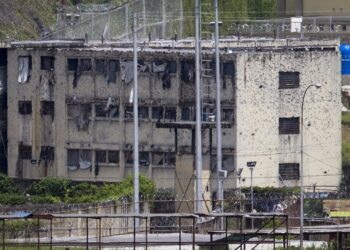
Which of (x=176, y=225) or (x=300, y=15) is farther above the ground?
(x=300, y=15)

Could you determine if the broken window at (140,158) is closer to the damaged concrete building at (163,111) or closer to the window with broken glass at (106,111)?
the damaged concrete building at (163,111)

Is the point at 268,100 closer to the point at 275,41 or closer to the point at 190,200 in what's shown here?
the point at 275,41

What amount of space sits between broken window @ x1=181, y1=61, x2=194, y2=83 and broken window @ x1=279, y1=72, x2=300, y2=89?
2518 mm

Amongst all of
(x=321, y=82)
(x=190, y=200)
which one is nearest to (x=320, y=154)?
(x=321, y=82)

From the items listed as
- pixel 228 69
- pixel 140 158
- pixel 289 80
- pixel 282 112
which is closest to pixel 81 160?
pixel 140 158

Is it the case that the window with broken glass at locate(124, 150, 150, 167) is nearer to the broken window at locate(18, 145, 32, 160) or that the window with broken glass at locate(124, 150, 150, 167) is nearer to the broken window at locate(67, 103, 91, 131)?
the broken window at locate(67, 103, 91, 131)

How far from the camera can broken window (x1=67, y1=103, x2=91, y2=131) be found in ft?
233

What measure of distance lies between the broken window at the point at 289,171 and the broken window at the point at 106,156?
15.8ft

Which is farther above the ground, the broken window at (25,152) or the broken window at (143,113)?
the broken window at (143,113)

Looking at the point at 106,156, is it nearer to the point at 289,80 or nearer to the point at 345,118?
the point at 289,80

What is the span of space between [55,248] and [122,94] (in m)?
20.2

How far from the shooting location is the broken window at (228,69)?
227 ft

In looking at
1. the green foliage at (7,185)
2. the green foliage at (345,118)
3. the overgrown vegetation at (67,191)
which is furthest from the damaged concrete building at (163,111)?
the green foliage at (345,118)

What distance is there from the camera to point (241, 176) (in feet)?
224
